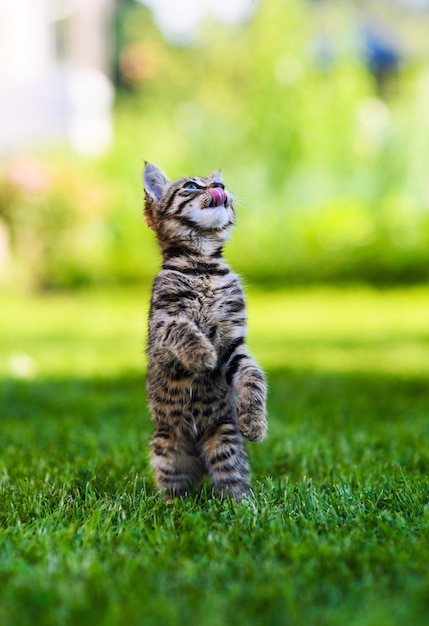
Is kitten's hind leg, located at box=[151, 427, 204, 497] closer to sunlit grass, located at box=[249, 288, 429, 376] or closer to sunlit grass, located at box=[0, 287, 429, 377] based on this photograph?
sunlit grass, located at box=[0, 287, 429, 377]

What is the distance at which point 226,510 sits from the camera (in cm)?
299

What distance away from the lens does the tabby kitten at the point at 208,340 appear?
3.15 meters

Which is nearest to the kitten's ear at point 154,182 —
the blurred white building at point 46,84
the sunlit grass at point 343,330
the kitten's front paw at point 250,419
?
the kitten's front paw at point 250,419

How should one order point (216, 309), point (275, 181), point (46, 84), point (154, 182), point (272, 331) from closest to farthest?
1. point (216, 309)
2. point (154, 182)
3. point (272, 331)
4. point (275, 181)
5. point (46, 84)

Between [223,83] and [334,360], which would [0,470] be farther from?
[223,83]

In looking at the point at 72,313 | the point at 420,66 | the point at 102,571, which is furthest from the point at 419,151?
the point at 102,571

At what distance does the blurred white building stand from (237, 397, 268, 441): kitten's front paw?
15206 millimetres

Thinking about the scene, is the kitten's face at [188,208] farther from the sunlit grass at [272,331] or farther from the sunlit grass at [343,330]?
the sunlit grass at [343,330]

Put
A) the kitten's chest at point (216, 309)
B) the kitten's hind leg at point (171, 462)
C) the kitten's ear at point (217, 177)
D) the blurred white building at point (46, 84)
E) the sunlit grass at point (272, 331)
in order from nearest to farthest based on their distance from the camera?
the kitten's chest at point (216, 309) → the kitten's hind leg at point (171, 462) → the kitten's ear at point (217, 177) → the sunlit grass at point (272, 331) → the blurred white building at point (46, 84)

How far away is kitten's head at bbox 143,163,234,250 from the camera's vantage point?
3207 millimetres

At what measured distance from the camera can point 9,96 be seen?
65.0 feet

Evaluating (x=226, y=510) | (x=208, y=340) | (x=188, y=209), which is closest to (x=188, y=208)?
(x=188, y=209)

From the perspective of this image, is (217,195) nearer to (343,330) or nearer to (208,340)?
(208,340)

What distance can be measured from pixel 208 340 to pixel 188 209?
19.7 inches
